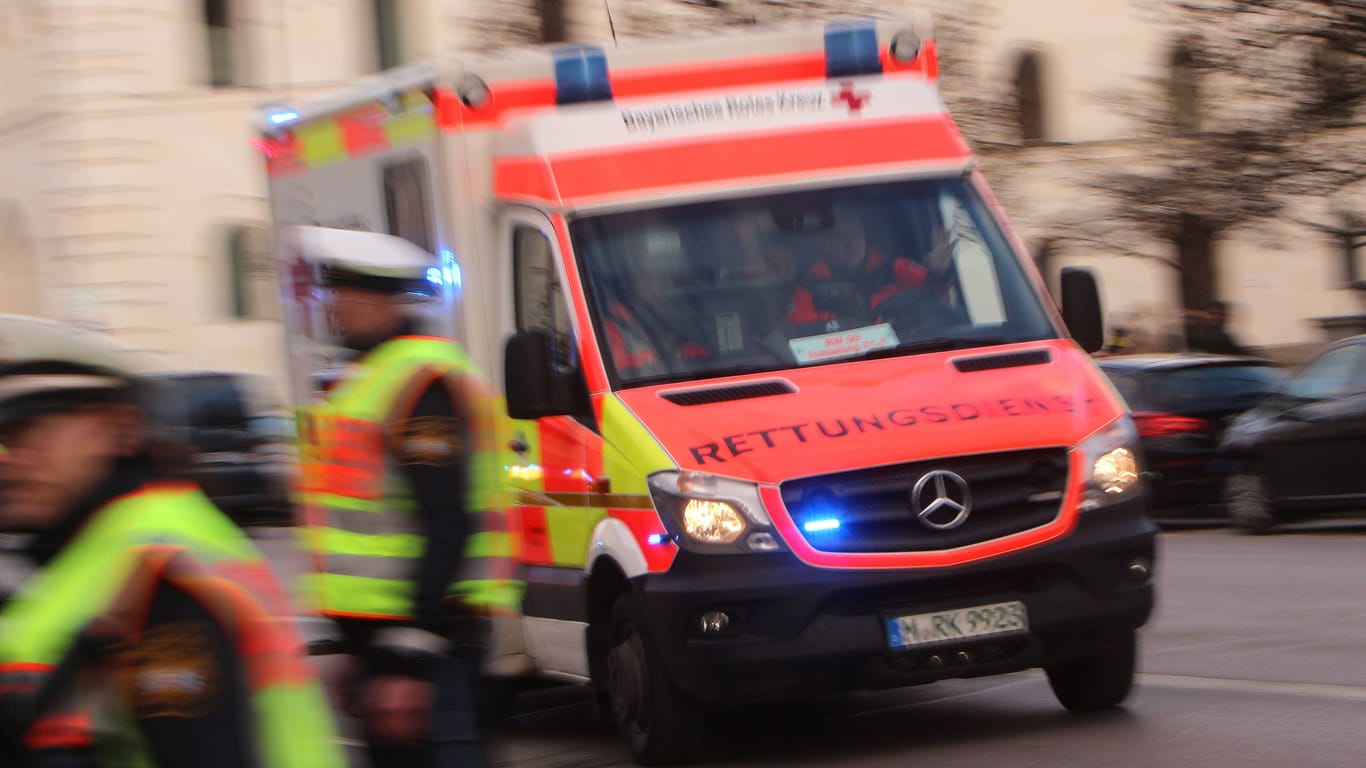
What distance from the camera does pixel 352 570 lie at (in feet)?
16.4

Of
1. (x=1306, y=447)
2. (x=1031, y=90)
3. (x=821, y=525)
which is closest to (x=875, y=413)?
(x=821, y=525)

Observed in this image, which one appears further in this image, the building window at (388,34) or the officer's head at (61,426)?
the building window at (388,34)

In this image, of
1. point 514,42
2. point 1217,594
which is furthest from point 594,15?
point 1217,594

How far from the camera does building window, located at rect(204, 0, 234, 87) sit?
139 feet

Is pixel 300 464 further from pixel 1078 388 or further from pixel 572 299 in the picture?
pixel 1078 388

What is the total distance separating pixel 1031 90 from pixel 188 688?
4357 cm

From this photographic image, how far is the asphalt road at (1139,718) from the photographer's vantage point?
7.78 metres

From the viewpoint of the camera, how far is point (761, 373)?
324 inches

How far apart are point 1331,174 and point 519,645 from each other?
20.5 meters

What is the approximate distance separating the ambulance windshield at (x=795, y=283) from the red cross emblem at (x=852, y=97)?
0.39m

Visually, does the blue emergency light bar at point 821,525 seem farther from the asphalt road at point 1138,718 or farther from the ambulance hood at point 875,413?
the asphalt road at point 1138,718

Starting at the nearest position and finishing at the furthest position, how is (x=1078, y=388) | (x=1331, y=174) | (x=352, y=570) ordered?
(x=352, y=570), (x=1078, y=388), (x=1331, y=174)

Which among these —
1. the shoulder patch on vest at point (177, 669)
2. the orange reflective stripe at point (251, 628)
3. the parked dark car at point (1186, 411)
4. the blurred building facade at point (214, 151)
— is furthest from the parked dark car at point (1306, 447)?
the blurred building facade at point (214, 151)

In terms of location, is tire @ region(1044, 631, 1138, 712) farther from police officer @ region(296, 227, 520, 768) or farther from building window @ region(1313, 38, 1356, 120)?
building window @ region(1313, 38, 1356, 120)
